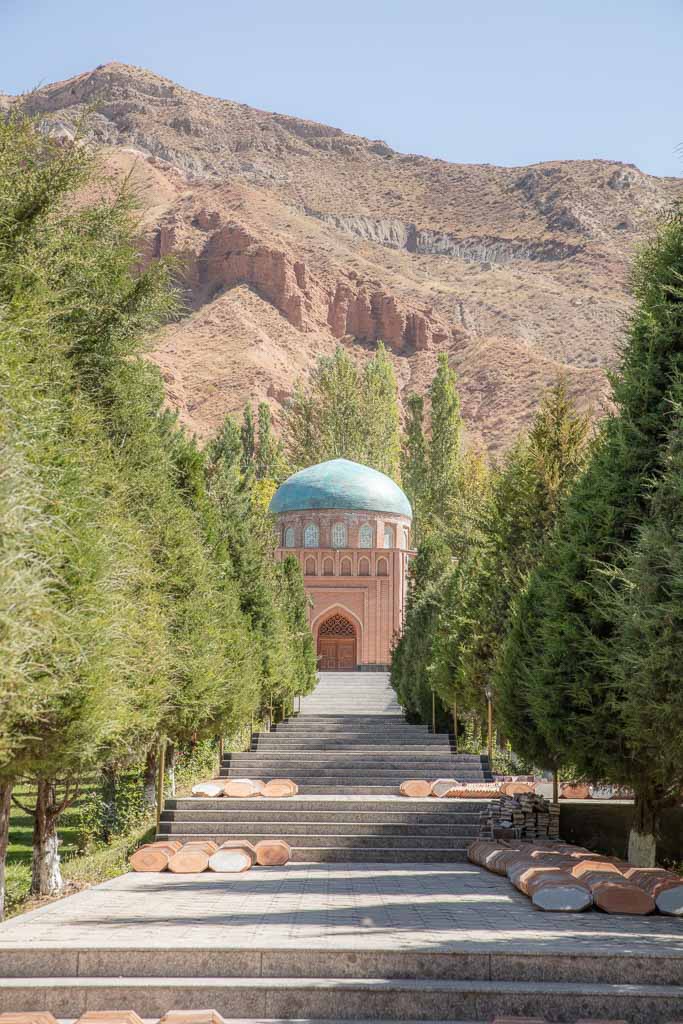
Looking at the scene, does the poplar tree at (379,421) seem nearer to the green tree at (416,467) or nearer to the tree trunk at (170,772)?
the green tree at (416,467)

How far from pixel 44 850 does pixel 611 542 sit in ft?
23.9

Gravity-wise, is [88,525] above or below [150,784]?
above

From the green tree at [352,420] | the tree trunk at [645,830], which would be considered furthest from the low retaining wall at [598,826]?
the green tree at [352,420]

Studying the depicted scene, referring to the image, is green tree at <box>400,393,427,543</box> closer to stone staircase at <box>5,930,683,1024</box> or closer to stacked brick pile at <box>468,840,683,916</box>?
stacked brick pile at <box>468,840,683,916</box>

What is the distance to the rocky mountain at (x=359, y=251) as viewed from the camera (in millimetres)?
104562

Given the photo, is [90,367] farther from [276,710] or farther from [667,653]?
[276,710]

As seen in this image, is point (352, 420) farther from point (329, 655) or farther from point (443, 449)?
point (329, 655)

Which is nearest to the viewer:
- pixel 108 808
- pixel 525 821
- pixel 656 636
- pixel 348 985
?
pixel 348 985

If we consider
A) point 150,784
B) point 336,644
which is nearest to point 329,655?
point 336,644

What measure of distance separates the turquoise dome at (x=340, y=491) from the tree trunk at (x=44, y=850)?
38968mm

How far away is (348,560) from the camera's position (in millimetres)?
50875

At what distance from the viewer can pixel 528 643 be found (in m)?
14.9

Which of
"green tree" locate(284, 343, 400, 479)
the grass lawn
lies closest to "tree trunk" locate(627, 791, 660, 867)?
the grass lawn

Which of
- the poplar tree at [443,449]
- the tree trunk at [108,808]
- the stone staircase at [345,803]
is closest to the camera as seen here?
the stone staircase at [345,803]
